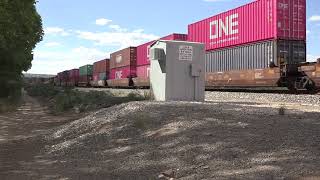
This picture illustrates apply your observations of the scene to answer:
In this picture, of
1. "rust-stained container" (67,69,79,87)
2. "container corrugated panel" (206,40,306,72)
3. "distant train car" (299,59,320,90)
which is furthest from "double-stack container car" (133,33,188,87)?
"rust-stained container" (67,69,79,87)

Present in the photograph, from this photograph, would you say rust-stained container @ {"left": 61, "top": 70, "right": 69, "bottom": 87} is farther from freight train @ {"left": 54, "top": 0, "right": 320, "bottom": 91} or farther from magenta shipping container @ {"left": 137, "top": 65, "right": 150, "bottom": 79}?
freight train @ {"left": 54, "top": 0, "right": 320, "bottom": 91}

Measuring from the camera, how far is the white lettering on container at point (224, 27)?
96.2ft

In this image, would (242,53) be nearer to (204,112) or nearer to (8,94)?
(204,112)

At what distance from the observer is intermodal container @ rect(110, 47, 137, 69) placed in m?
47.2

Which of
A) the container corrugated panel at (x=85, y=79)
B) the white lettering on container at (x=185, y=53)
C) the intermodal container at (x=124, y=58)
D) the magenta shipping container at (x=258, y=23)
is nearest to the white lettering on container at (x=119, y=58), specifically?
the intermodal container at (x=124, y=58)

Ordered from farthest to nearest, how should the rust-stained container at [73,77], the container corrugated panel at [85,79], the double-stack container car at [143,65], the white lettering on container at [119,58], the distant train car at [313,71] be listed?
the rust-stained container at [73,77] < the container corrugated panel at [85,79] < the white lettering on container at [119,58] < the double-stack container car at [143,65] < the distant train car at [313,71]

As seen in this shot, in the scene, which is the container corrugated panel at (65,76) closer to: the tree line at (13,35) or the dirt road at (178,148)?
the tree line at (13,35)

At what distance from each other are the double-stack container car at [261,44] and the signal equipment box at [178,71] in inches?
331

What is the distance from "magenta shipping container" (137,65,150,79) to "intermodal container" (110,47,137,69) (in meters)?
1.65

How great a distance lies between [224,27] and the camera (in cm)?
3053

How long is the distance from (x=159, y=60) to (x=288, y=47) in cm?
1090

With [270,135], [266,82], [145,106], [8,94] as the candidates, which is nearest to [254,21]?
[266,82]

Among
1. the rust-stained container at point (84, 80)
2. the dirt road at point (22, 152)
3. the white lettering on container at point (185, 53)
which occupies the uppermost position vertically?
the white lettering on container at point (185, 53)

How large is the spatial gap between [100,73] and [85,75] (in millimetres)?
10726
